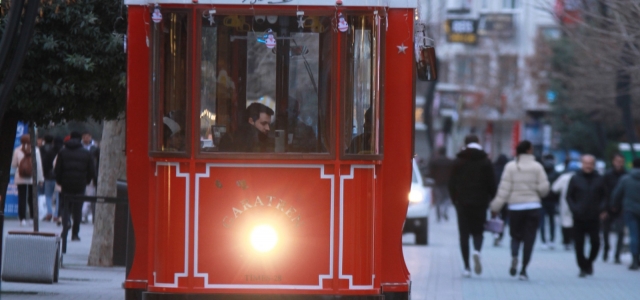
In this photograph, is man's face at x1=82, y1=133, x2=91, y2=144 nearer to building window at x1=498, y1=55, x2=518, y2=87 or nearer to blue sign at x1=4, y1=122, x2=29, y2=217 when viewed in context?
blue sign at x1=4, y1=122, x2=29, y2=217

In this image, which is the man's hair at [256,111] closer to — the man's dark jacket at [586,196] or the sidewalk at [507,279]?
the sidewalk at [507,279]

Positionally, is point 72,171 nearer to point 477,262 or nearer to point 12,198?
point 12,198

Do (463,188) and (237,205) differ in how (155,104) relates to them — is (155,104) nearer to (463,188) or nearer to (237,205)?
(237,205)

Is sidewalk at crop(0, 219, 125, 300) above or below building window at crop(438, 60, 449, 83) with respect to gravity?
below

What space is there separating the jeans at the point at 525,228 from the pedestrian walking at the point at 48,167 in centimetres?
1079

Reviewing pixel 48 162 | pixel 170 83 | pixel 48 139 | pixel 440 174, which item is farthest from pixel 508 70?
pixel 170 83

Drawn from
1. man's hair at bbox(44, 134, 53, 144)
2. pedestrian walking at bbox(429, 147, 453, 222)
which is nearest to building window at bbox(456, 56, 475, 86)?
pedestrian walking at bbox(429, 147, 453, 222)

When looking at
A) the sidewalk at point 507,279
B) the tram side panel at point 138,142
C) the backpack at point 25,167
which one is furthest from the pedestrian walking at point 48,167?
the tram side panel at point 138,142

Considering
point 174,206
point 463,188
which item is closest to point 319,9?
point 174,206

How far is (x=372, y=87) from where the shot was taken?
7359 mm

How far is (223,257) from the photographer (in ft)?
24.2

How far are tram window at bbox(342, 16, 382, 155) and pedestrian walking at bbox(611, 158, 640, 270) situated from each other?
1045 centimetres

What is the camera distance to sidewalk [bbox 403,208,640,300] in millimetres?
12812

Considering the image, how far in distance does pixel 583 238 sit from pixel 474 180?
88.2 inches
